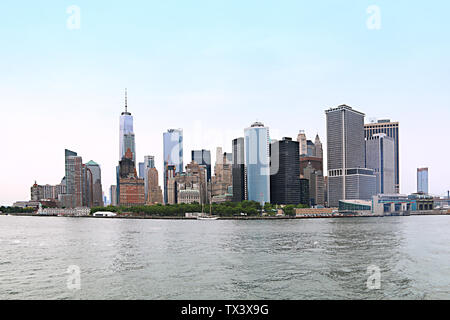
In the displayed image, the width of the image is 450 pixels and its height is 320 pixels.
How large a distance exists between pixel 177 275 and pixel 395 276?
17.4m

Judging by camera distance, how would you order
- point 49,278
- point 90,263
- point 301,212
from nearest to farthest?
1. point 49,278
2. point 90,263
3. point 301,212

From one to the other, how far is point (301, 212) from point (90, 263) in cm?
16956

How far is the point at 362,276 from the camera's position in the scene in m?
30.6

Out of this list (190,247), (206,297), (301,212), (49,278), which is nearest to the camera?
(206,297)

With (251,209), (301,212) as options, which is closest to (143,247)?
(251,209)

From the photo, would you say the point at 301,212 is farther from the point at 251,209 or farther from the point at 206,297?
the point at 206,297
